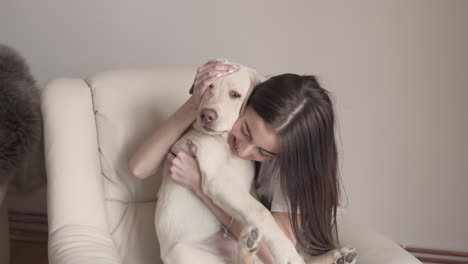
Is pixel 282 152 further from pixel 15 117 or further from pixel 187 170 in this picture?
pixel 15 117

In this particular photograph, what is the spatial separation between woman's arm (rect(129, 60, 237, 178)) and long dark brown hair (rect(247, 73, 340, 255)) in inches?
4.7

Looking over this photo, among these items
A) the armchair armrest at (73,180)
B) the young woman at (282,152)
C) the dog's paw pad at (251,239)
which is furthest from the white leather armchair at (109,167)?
the dog's paw pad at (251,239)

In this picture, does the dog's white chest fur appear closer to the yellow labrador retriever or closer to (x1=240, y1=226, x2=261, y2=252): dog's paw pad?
the yellow labrador retriever

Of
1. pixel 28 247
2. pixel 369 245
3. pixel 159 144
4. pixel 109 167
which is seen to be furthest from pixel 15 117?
pixel 369 245

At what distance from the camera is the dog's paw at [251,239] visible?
100cm

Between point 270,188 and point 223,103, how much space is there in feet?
0.98

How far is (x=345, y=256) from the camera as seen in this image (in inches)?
42.5

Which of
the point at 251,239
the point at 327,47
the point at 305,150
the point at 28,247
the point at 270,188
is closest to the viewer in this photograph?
the point at 251,239

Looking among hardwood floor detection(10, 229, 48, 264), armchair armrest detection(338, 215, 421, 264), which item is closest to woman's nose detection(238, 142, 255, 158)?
armchair armrest detection(338, 215, 421, 264)

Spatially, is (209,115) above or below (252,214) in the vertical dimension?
above

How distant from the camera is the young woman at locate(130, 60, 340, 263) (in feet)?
3.45

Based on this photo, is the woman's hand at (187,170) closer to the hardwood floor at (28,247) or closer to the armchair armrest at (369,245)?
the armchair armrest at (369,245)

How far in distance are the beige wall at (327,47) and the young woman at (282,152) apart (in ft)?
2.06

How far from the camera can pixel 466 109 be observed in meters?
1.76
